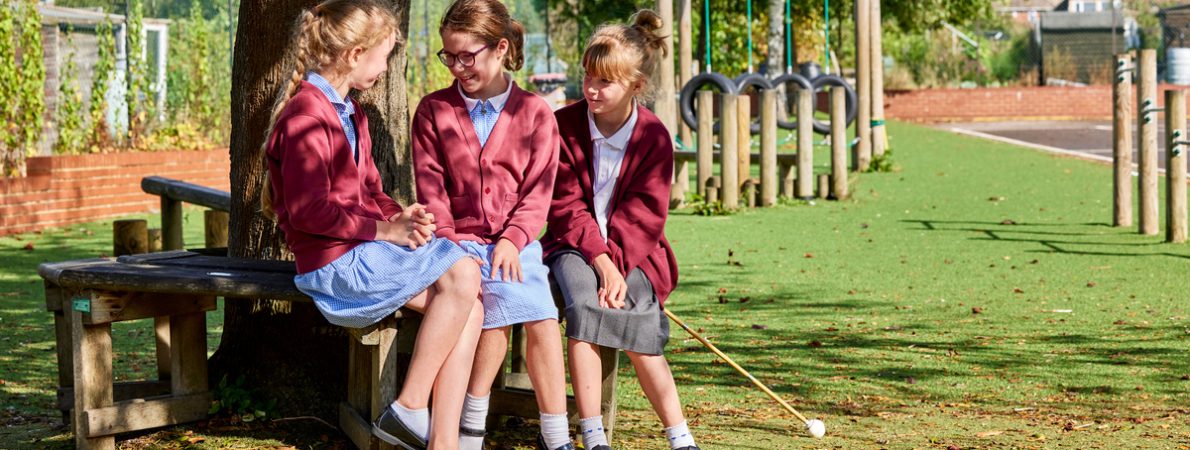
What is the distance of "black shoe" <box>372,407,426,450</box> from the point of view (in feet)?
13.4

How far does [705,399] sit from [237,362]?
173 centimetres

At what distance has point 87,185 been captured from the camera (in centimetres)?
1301

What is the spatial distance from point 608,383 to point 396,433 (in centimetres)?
70

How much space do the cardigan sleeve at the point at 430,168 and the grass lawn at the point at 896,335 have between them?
873 millimetres

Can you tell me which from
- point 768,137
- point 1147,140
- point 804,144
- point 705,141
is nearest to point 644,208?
point 1147,140

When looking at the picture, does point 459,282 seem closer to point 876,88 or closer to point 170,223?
point 170,223

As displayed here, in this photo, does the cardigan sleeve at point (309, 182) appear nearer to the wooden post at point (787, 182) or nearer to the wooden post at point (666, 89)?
the wooden post at point (666, 89)

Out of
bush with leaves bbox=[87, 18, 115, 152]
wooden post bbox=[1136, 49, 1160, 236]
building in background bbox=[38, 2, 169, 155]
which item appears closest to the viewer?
wooden post bbox=[1136, 49, 1160, 236]

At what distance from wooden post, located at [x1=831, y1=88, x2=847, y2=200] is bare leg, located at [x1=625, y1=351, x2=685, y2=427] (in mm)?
10145

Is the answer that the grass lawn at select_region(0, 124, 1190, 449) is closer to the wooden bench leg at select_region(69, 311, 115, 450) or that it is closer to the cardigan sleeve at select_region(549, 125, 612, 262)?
the wooden bench leg at select_region(69, 311, 115, 450)

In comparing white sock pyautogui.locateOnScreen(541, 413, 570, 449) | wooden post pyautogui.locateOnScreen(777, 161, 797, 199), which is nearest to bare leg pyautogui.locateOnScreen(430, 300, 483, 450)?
white sock pyautogui.locateOnScreen(541, 413, 570, 449)

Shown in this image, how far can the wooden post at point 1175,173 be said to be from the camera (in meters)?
10.2

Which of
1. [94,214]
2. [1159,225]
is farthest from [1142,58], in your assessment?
[94,214]

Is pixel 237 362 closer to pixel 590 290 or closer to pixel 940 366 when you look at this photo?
pixel 590 290
